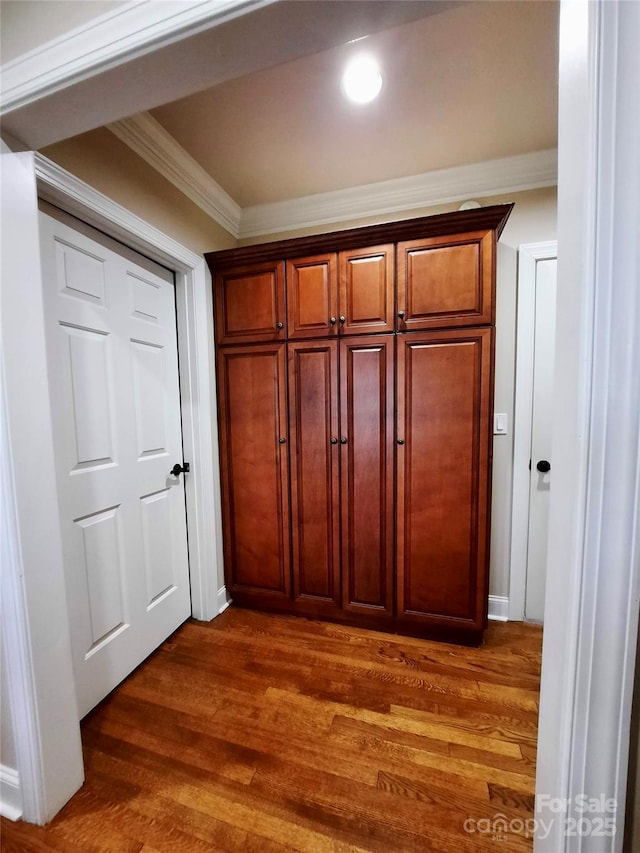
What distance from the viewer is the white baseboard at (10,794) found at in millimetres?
964

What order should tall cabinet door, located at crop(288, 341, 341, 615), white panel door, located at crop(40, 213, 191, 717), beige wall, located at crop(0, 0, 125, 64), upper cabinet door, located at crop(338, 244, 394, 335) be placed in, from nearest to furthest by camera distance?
beige wall, located at crop(0, 0, 125, 64)
white panel door, located at crop(40, 213, 191, 717)
upper cabinet door, located at crop(338, 244, 394, 335)
tall cabinet door, located at crop(288, 341, 341, 615)

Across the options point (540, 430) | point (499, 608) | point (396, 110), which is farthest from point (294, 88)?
point (499, 608)

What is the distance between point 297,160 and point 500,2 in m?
0.97

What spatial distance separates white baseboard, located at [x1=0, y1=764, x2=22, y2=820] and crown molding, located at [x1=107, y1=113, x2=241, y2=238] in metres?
2.31

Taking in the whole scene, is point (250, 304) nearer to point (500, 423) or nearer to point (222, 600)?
point (500, 423)

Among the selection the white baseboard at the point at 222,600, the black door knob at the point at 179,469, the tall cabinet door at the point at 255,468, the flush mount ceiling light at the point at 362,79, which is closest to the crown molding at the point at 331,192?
the flush mount ceiling light at the point at 362,79

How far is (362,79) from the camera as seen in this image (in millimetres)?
1225

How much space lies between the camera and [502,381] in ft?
5.85

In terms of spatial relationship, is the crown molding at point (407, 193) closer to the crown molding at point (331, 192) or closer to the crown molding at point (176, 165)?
the crown molding at point (331, 192)

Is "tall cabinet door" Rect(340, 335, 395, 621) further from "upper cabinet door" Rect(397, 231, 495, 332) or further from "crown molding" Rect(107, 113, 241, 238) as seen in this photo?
"crown molding" Rect(107, 113, 241, 238)

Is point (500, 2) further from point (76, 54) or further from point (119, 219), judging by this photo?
point (119, 219)

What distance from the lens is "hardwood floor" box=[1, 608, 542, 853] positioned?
93cm

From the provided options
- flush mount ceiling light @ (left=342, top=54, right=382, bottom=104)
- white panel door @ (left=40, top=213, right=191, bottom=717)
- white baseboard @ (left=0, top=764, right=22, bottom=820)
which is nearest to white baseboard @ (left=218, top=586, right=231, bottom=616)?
white panel door @ (left=40, top=213, right=191, bottom=717)

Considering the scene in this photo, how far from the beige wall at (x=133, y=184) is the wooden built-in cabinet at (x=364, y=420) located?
19 centimetres
